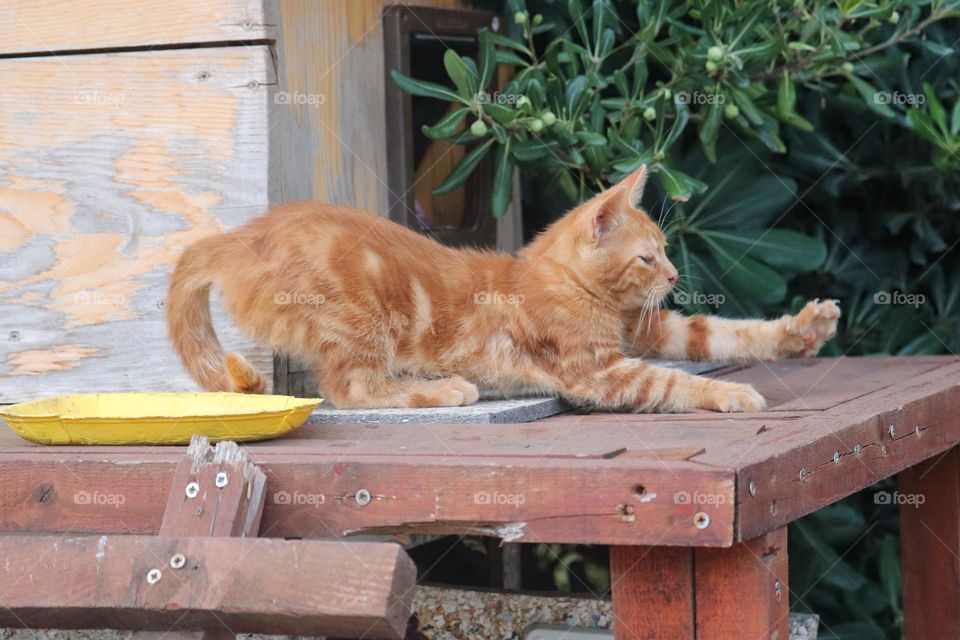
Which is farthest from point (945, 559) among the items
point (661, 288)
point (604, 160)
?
point (604, 160)

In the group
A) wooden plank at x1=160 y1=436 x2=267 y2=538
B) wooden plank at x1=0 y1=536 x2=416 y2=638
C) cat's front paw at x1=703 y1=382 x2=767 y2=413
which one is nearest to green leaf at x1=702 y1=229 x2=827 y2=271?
cat's front paw at x1=703 y1=382 x2=767 y2=413

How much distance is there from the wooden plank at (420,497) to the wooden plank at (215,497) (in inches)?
2.3

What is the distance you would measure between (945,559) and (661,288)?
1072 mm

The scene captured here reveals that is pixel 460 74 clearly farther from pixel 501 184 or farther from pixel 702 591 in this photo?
pixel 702 591

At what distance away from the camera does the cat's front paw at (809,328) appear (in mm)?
2918

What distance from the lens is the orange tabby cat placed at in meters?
2.65

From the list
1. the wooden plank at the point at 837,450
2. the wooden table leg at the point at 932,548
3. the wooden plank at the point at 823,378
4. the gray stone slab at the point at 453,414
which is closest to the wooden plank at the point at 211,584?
the wooden plank at the point at 837,450

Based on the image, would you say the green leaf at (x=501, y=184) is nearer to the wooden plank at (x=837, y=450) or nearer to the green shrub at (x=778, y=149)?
the green shrub at (x=778, y=149)

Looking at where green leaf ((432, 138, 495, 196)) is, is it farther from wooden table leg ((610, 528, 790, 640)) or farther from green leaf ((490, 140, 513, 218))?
wooden table leg ((610, 528, 790, 640))

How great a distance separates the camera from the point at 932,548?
3250 mm

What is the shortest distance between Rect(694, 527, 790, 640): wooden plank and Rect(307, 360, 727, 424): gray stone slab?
773 millimetres

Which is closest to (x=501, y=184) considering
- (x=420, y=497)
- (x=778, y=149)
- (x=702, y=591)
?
(x=778, y=149)

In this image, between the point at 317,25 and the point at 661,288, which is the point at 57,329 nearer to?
the point at 317,25

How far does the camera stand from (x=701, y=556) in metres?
1.89
